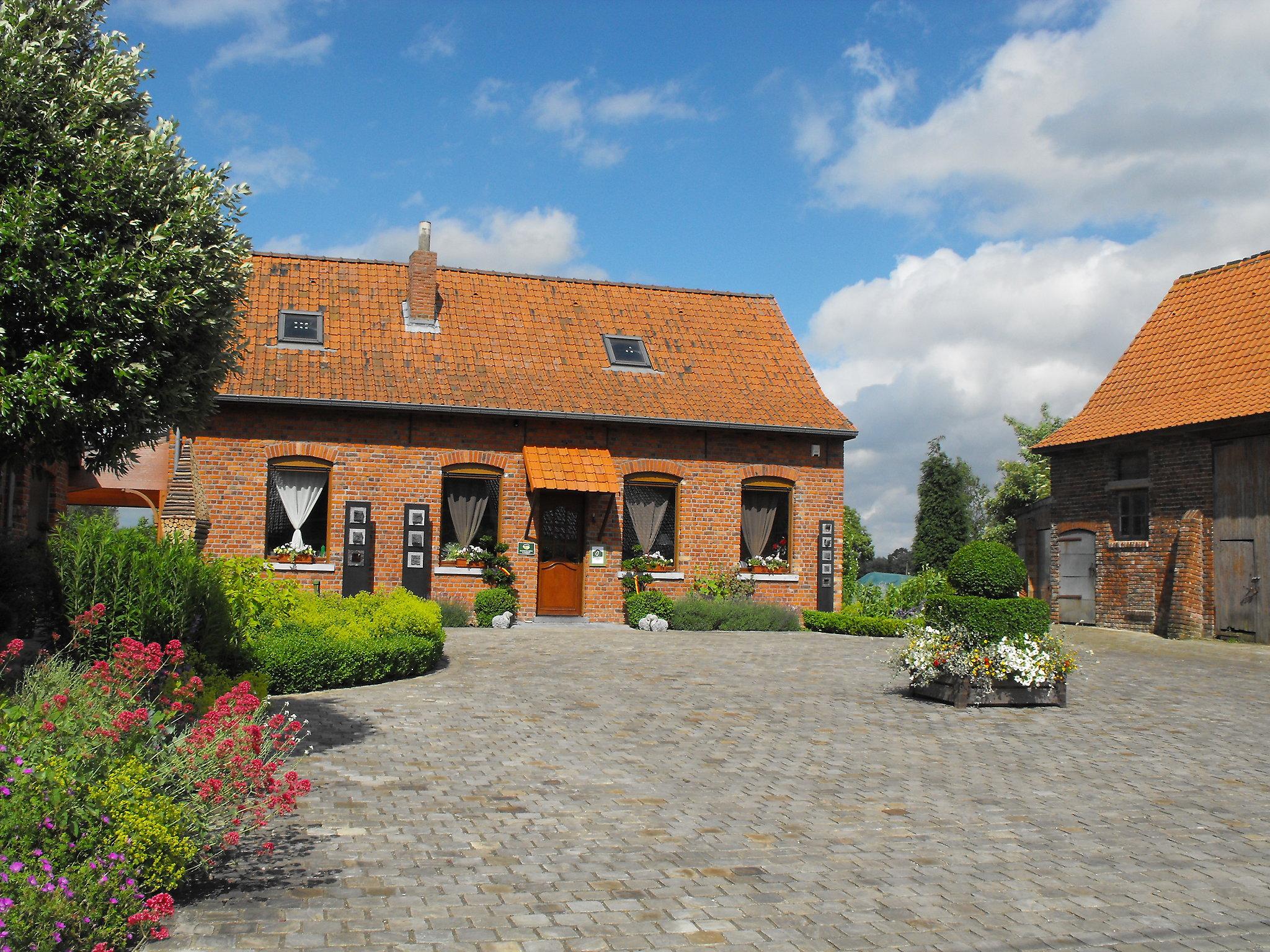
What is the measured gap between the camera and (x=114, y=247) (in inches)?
246

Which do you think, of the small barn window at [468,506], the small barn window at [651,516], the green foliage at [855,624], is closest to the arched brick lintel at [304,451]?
the small barn window at [468,506]

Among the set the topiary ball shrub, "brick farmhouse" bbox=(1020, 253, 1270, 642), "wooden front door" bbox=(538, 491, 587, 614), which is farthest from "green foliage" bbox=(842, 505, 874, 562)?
the topiary ball shrub

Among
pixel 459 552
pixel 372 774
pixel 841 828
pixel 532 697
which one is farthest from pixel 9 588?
pixel 459 552

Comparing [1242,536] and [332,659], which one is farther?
[1242,536]

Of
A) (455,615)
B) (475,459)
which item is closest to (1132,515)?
(475,459)

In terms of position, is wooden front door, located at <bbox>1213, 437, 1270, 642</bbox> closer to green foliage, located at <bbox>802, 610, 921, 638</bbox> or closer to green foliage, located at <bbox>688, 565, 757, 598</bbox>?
green foliage, located at <bbox>802, 610, 921, 638</bbox>

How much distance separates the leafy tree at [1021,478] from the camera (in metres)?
35.5

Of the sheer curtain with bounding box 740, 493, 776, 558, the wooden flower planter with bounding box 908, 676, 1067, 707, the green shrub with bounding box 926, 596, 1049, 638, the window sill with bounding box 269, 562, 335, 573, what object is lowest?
the wooden flower planter with bounding box 908, 676, 1067, 707

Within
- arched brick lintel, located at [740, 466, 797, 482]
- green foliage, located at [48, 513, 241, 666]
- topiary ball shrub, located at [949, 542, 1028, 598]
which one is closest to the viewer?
green foliage, located at [48, 513, 241, 666]

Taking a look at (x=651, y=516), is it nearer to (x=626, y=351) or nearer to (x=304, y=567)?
(x=626, y=351)

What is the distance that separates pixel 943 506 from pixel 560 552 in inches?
837

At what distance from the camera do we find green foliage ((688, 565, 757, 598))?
19.6 metres

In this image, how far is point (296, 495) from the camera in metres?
18.1

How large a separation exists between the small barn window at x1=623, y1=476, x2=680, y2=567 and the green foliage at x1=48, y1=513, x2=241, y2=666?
11.7m
